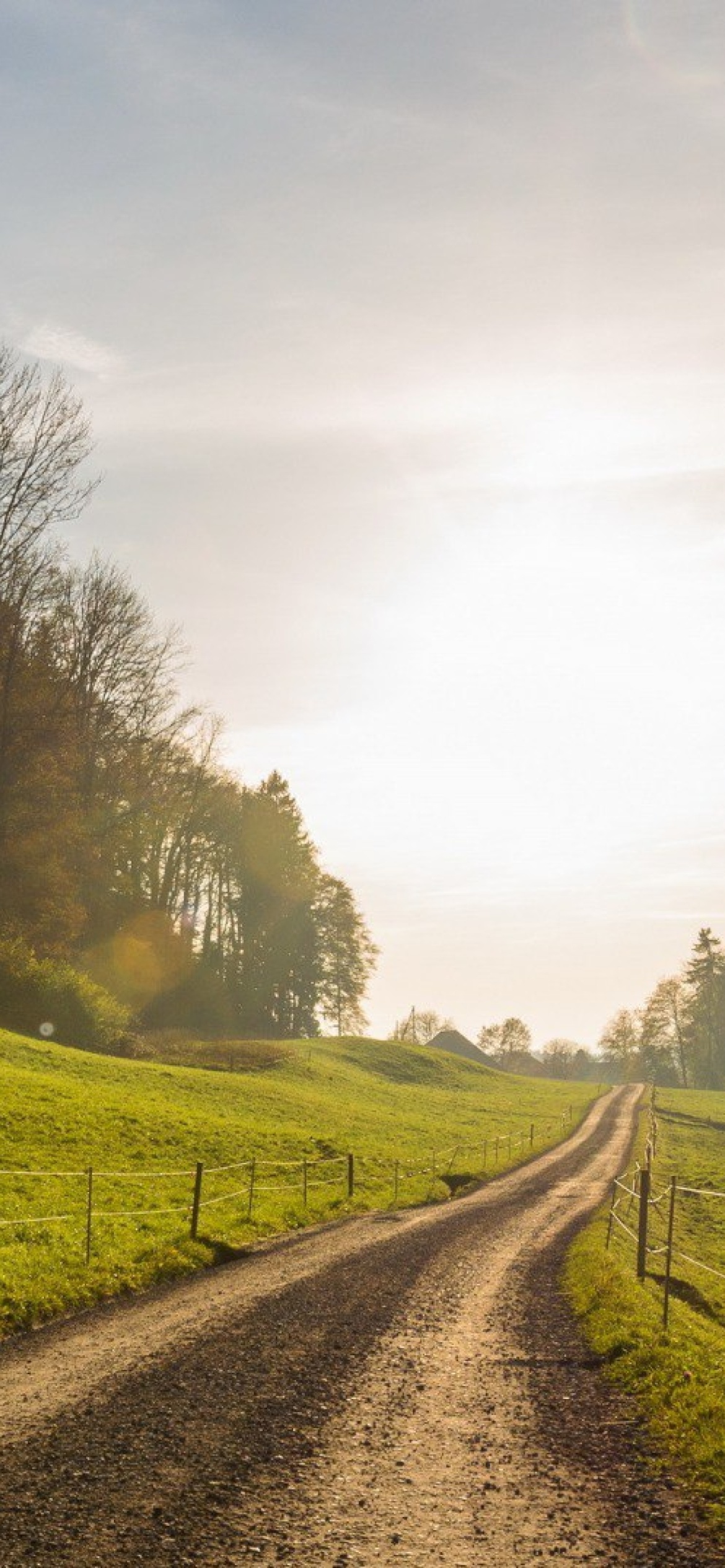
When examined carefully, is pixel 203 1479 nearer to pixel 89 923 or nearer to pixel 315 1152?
pixel 315 1152

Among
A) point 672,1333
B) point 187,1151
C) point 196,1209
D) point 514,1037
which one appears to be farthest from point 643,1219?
point 514,1037

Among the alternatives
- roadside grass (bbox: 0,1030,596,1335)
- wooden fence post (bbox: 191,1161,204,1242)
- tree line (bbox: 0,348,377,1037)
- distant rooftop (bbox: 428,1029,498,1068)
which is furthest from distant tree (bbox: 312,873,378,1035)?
wooden fence post (bbox: 191,1161,204,1242)

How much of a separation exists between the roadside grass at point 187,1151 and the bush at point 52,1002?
14.1ft

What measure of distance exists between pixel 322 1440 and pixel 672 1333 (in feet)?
25.8

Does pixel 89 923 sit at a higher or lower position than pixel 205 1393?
higher

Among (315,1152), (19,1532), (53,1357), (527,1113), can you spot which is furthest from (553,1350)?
(527,1113)

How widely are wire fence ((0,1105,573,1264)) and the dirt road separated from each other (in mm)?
3606

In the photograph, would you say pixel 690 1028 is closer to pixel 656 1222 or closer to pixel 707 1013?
pixel 707 1013

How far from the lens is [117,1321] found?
14.6 m

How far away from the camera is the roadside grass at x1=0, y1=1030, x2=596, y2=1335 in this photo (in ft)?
59.9

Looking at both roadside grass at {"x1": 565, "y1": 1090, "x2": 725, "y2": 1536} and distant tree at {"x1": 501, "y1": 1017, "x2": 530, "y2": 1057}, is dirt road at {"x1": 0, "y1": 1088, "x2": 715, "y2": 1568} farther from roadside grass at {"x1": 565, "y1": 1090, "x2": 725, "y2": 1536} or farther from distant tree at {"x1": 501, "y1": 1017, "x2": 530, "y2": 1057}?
distant tree at {"x1": 501, "y1": 1017, "x2": 530, "y2": 1057}

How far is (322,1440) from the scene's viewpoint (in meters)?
9.88

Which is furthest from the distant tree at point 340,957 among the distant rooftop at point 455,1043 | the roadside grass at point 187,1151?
the distant rooftop at point 455,1043

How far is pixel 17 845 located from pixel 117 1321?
1451 inches
